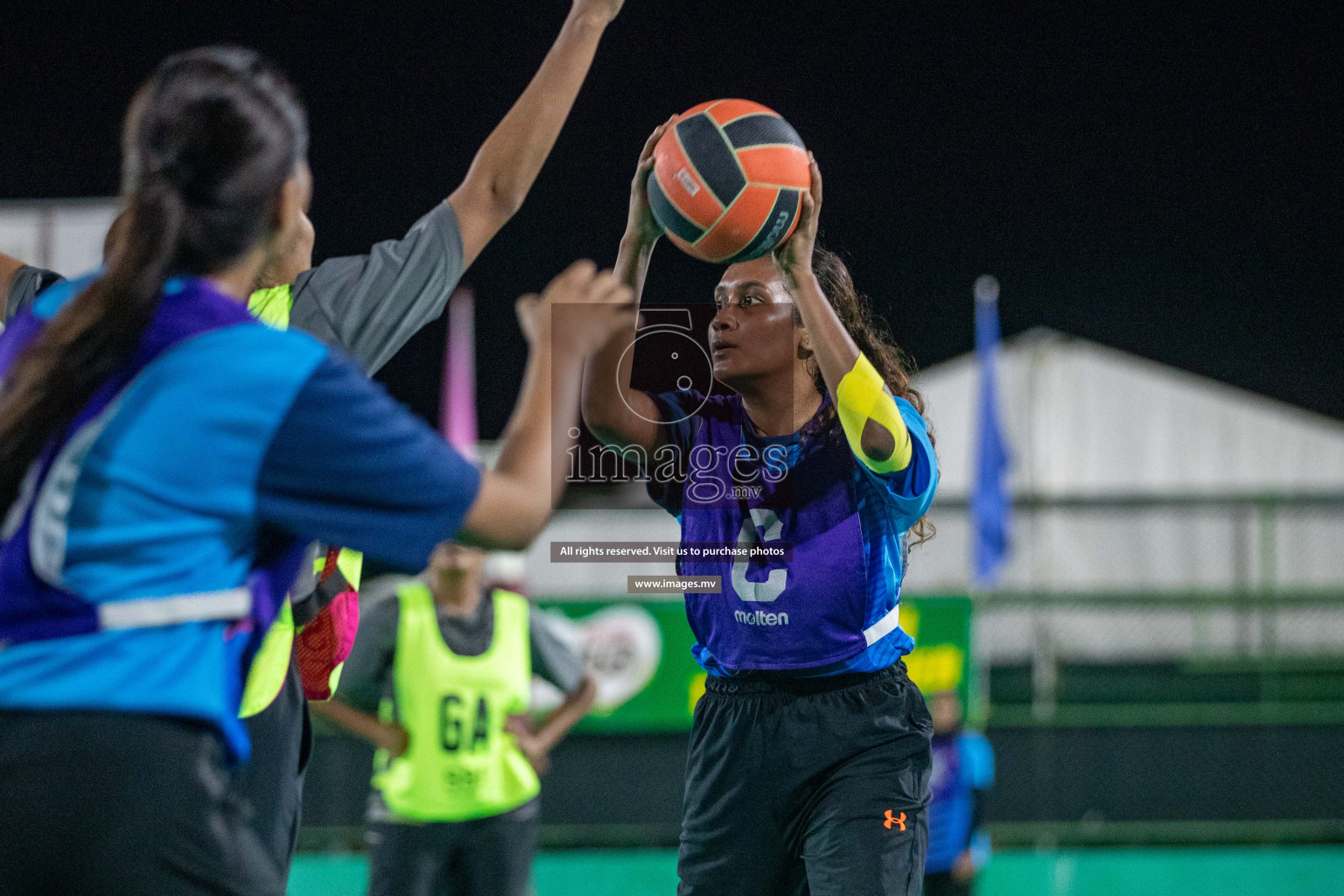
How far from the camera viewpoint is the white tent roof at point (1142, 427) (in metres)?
13.9

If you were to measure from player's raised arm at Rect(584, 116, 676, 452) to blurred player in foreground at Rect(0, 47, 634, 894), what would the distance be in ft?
4.92

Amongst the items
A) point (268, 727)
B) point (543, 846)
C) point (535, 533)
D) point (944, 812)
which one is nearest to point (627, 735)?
point (543, 846)

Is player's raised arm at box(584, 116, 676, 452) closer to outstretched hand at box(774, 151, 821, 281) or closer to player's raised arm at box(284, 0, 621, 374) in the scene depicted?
outstretched hand at box(774, 151, 821, 281)

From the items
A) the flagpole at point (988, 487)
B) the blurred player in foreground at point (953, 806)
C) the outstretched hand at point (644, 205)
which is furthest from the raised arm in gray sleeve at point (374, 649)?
the flagpole at point (988, 487)

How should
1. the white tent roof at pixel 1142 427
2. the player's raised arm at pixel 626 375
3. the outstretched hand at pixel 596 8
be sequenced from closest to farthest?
the outstretched hand at pixel 596 8
the player's raised arm at pixel 626 375
the white tent roof at pixel 1142 427

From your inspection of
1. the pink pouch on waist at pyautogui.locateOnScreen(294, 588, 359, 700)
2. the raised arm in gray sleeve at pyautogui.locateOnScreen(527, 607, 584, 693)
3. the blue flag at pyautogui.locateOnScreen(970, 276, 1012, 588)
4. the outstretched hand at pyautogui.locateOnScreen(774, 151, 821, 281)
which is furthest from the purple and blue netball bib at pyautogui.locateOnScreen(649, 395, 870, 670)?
the blue flag at pyautogui.locateOnScreen(970, 276, 1012, 588)

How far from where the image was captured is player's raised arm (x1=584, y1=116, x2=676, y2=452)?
3.09 meters

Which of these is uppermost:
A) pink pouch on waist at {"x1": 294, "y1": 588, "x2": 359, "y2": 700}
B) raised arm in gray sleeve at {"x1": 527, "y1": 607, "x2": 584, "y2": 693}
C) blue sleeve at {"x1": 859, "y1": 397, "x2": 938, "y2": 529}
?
blue sleeve at {"x1": 859, "y1": 397, "x2": 938, "y2": 529}

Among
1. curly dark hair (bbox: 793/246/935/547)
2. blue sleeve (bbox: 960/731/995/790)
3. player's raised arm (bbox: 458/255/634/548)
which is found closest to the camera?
player's raised arm (bbox: 458/255/634/548)

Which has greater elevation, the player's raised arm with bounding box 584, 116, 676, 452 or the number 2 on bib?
the player's raised arm with bounding box 584, 116, 676, 452

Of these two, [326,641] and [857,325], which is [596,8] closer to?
[857,325]

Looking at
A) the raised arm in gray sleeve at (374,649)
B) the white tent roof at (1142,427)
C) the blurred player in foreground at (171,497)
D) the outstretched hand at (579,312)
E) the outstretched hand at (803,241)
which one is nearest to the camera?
the blurred player in foreground at (171,497)

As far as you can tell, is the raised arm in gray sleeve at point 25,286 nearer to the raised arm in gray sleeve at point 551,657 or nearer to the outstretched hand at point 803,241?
the outstretched hand at point 803,241

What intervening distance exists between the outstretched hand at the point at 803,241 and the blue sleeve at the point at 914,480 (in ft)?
1.40
